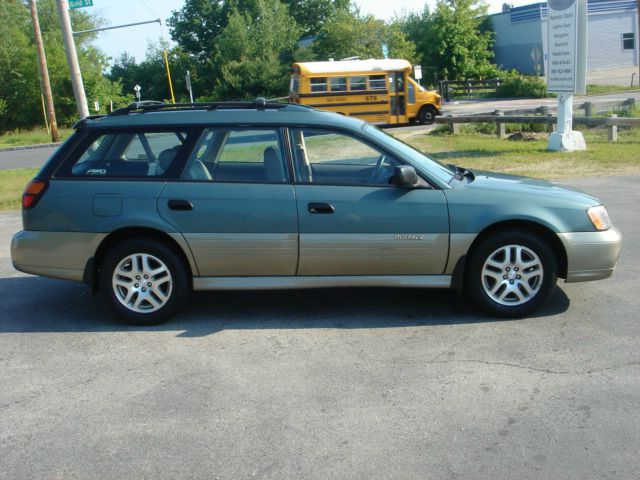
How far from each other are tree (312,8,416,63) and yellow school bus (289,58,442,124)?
65.7 feet

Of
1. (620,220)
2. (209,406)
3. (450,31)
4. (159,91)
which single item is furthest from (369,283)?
(159,91)

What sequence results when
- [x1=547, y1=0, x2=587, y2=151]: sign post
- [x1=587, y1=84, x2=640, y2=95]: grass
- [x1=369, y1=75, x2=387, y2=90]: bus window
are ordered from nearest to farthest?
1. [x1=547, y1=0, x2=587, y2=151]: sign post
2. [x1=369, y1=75, x2=387, y2=90]: bus window
3. [x1=587, y1=84, x2=640, y2=95]: grass

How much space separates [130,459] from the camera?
3.81 metres

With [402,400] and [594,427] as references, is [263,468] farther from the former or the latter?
[594,427]

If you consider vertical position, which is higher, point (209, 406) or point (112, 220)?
point (112, 220)

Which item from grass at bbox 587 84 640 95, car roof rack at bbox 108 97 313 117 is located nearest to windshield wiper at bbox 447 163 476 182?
car roof rack at bbox 108 97 313 117

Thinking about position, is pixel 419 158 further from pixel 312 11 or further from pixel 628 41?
pixel 312 11

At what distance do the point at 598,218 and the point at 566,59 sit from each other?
1097 centimetres

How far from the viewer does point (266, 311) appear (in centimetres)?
620

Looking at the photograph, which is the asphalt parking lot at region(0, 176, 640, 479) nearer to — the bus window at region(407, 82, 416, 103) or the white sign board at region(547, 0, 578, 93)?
the white sign board at region(547, 0, 578, 93)

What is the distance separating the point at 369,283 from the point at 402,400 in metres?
1.50

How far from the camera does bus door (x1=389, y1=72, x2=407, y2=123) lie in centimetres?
3022

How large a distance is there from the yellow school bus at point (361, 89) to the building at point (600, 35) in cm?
2749

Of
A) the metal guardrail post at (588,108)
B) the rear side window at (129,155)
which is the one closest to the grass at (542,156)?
the metal guardrail post at (588,108)
